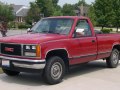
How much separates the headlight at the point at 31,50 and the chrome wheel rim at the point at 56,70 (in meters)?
0.67

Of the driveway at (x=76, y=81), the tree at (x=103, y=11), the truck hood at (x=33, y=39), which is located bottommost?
the driveway at (x=76, y=81)

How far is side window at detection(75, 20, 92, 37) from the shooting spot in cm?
916

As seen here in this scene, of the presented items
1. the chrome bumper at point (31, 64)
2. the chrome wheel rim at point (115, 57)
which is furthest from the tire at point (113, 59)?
the chrome bumper at point (31, 64)

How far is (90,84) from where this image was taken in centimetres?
833

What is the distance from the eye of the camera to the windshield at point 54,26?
9000mm

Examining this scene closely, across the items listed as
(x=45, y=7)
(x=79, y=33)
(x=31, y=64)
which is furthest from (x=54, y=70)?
(x=45, y=7)

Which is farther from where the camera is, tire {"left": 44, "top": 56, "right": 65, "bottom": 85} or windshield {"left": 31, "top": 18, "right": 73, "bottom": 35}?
windshield {"left": 31, "top": 18, "right": 73, "bottom": 35}

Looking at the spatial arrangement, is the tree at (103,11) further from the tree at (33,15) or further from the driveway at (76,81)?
the driveway at (76,81)

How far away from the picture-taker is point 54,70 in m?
8.27

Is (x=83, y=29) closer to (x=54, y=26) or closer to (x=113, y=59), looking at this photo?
(x=54, y=26)

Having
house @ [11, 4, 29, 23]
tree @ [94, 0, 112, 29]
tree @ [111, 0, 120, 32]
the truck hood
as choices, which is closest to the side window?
the truck hood

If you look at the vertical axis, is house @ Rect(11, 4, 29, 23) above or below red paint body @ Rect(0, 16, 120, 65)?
above

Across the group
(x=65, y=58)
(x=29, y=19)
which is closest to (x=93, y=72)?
(x=65, y=58)

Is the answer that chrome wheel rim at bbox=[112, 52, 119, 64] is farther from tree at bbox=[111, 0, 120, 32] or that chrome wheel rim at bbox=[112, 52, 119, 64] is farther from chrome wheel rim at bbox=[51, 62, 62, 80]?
tree at bbox=[111, 0, 120, 32]
